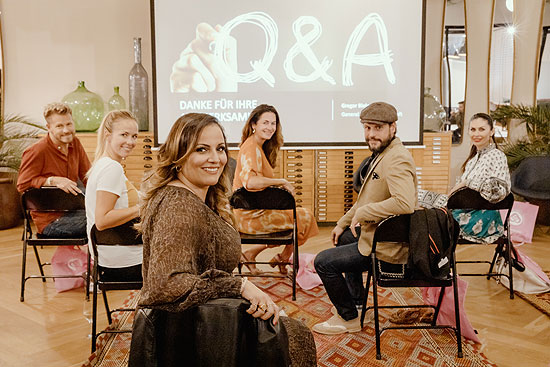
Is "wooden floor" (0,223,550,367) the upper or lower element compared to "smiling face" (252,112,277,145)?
lower

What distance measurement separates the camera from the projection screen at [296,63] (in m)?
5.40

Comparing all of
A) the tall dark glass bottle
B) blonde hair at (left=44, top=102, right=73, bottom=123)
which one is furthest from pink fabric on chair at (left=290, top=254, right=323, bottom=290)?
the tall dark glass bottle

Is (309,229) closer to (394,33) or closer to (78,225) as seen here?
(78,225)

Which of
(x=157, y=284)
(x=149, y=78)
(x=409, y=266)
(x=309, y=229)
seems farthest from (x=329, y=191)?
(x=157, y=284)

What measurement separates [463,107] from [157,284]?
579cm

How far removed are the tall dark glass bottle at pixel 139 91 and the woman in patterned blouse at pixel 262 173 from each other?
2.38 metres

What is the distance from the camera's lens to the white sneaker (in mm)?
2754

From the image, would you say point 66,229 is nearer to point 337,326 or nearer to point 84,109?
point 337,326

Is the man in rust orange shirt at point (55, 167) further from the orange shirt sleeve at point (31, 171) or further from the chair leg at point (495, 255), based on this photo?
the chair leg at point (495, 255)

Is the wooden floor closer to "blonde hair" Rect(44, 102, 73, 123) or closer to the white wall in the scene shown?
"blonde hair" Rect(44, 102, 73, 123)

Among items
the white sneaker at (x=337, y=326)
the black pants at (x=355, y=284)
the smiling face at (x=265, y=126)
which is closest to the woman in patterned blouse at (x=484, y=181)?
the black pants at (x=355, y=284)

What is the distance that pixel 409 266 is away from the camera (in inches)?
94.1

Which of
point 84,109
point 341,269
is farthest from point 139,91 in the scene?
point 341,269

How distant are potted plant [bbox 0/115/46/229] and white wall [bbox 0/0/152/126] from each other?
18 cm
